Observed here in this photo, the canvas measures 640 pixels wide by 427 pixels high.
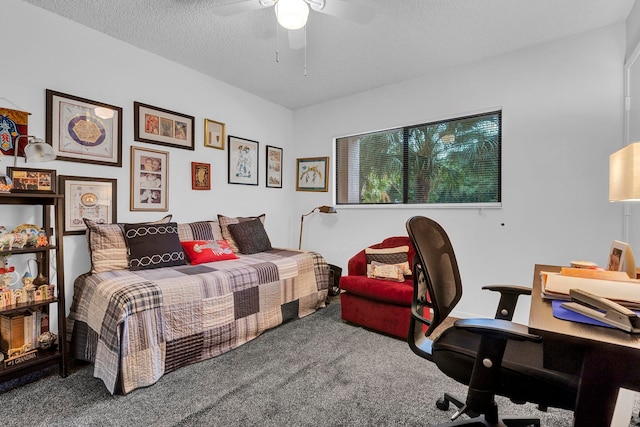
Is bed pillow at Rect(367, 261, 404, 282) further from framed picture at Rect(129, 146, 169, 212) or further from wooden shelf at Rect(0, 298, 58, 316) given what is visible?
wooden shelf at Rect(0, 298, 58, 316)

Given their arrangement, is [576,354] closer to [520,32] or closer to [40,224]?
[520,32]

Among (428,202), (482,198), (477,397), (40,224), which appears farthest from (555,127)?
(40,224)

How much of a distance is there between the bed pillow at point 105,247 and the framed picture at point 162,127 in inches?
37.3

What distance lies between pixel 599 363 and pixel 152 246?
2788 mm

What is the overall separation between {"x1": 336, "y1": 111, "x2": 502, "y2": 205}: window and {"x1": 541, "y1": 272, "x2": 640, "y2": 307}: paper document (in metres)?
2.10

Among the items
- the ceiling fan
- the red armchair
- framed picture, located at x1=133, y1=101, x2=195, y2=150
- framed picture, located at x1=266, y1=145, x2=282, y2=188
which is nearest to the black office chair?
the red armchair

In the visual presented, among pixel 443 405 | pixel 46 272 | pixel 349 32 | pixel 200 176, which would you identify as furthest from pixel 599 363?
pixel 200 176

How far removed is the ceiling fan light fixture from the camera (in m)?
1.76

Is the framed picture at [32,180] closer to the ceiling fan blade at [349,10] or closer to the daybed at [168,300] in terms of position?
the daybed at [168,300]

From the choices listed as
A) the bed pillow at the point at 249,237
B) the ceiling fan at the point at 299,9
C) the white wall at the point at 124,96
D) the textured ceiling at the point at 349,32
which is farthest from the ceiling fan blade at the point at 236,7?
the bed pillow at the point at 249,237

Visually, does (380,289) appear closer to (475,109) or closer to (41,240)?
(475,109)

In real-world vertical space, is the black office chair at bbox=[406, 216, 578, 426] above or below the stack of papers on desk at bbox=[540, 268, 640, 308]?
below

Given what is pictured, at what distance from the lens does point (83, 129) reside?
8.43ft

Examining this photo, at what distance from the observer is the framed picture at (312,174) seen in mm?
4297
